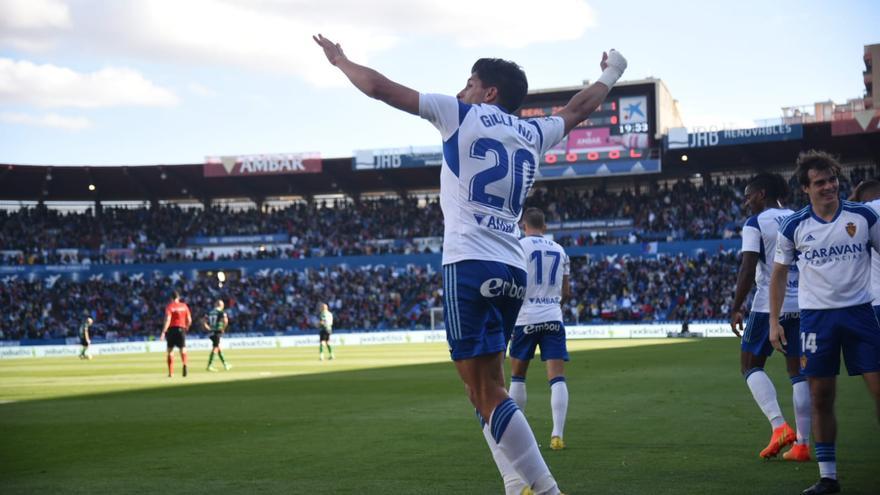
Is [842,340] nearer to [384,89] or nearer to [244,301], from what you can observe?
[384,89]

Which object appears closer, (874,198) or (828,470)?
(828,470)

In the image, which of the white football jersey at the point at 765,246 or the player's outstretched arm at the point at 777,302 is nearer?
the player's outstretched arm at the point at 777,302

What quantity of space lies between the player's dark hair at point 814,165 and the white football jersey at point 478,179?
289 cm

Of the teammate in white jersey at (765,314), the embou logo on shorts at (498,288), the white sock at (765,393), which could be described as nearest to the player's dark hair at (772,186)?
the teammate in white jersey at (765,314)

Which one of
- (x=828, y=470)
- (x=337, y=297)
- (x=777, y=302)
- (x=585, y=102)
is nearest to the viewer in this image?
(x=585, y=102)

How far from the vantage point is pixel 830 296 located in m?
6.62

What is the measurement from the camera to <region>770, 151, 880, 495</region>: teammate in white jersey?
21.3 feet

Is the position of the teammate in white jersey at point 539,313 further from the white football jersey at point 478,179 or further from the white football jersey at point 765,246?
the white football jersey at point 478,179

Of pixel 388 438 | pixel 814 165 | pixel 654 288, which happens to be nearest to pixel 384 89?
pixel 814 165

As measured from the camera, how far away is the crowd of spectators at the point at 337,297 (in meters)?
49.8

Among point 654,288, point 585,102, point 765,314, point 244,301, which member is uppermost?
point 585,102

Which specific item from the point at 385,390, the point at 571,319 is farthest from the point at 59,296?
the point at 385,390

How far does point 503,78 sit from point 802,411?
501 centimetres

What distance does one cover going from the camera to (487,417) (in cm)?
482
